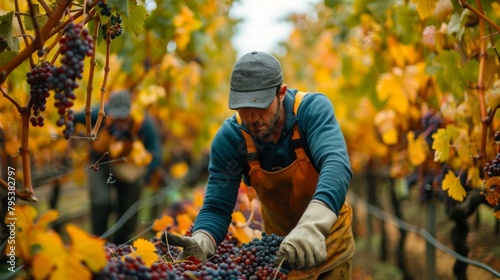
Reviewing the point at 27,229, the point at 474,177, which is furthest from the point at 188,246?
the point at 474,177

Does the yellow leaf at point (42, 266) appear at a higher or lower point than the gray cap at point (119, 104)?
lower

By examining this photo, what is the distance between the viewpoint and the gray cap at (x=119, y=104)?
20.4 ft

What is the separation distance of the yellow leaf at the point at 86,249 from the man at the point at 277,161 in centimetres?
89

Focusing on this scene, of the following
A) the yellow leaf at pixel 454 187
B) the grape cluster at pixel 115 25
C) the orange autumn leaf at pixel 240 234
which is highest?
the grape cluster at pixel 115 25

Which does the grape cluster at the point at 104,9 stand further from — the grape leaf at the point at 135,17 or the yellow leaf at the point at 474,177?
the yellow leaf at the point at 474,177

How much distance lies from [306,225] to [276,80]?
75cm

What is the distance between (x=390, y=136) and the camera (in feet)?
15.8

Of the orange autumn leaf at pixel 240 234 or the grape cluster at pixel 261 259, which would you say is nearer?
the grape cluster at pixel 261 259

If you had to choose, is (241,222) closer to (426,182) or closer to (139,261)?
(139,261)

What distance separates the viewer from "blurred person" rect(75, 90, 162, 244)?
20.4 feet

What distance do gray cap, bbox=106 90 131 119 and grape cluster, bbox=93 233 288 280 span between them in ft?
12.3

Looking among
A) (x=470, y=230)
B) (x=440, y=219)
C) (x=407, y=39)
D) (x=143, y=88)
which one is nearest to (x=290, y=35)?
(x=143, y=88)

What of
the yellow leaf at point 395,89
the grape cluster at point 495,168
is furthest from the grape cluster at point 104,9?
the yellow leaf at point 395,89

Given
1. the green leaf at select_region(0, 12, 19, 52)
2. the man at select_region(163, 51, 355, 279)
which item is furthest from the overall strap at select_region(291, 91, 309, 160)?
the green leaf at select_region(0, 12, 19, 52)
